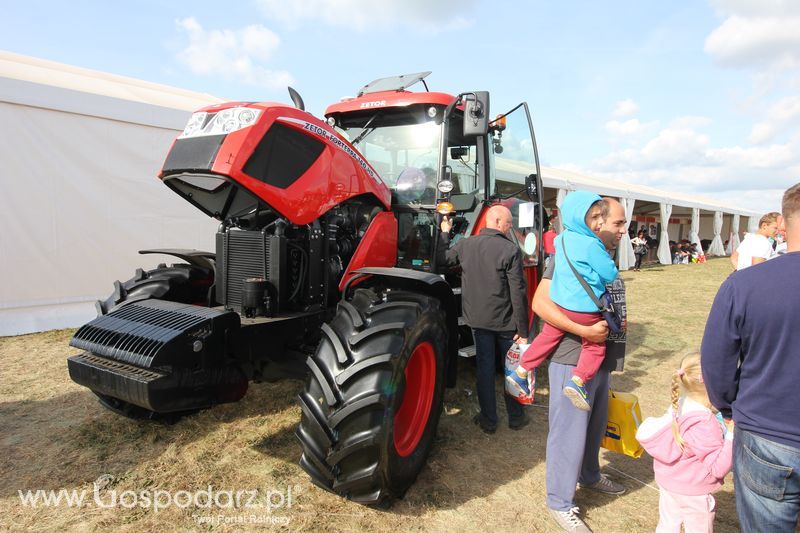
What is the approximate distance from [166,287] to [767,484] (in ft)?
10.7

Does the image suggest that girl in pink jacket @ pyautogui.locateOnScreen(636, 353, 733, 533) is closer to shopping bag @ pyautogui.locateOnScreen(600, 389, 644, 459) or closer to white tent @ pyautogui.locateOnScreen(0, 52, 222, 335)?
shopping bag @ pyautogui.locateOnScreen(600, 389, 644, 459)

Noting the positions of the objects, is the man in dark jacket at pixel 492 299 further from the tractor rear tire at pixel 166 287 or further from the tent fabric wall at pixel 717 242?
the tent fabric wall at pixel 717 242

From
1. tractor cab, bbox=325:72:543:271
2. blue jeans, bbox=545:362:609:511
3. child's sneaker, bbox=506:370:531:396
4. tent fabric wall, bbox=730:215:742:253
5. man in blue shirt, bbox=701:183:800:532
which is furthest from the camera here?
tent fabric wall, bbox=730:215:742:253

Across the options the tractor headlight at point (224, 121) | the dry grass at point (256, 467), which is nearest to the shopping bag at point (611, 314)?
A: the dry grass at point (256, 467)

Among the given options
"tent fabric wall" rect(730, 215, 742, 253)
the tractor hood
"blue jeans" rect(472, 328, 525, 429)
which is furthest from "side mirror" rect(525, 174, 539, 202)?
"tent fabric wall" rect(730, 215, 742, 253)

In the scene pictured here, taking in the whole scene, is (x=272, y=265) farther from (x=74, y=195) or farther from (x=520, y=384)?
(x=74, y=195)

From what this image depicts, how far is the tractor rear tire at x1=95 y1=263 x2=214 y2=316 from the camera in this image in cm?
308

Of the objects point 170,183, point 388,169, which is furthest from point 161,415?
point 388,169

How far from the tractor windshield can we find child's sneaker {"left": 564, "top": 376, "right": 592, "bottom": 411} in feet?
6.45

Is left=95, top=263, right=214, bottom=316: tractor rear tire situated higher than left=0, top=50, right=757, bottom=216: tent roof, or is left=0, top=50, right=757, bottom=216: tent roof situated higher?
left=0, top=50, right=757, bottom=216: tent roof

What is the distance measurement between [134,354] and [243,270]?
0.79m

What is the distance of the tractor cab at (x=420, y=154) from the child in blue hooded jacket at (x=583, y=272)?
52.7 inches

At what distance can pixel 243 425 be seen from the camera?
3418mm

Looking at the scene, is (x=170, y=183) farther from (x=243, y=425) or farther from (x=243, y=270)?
(x=243, y=425)
